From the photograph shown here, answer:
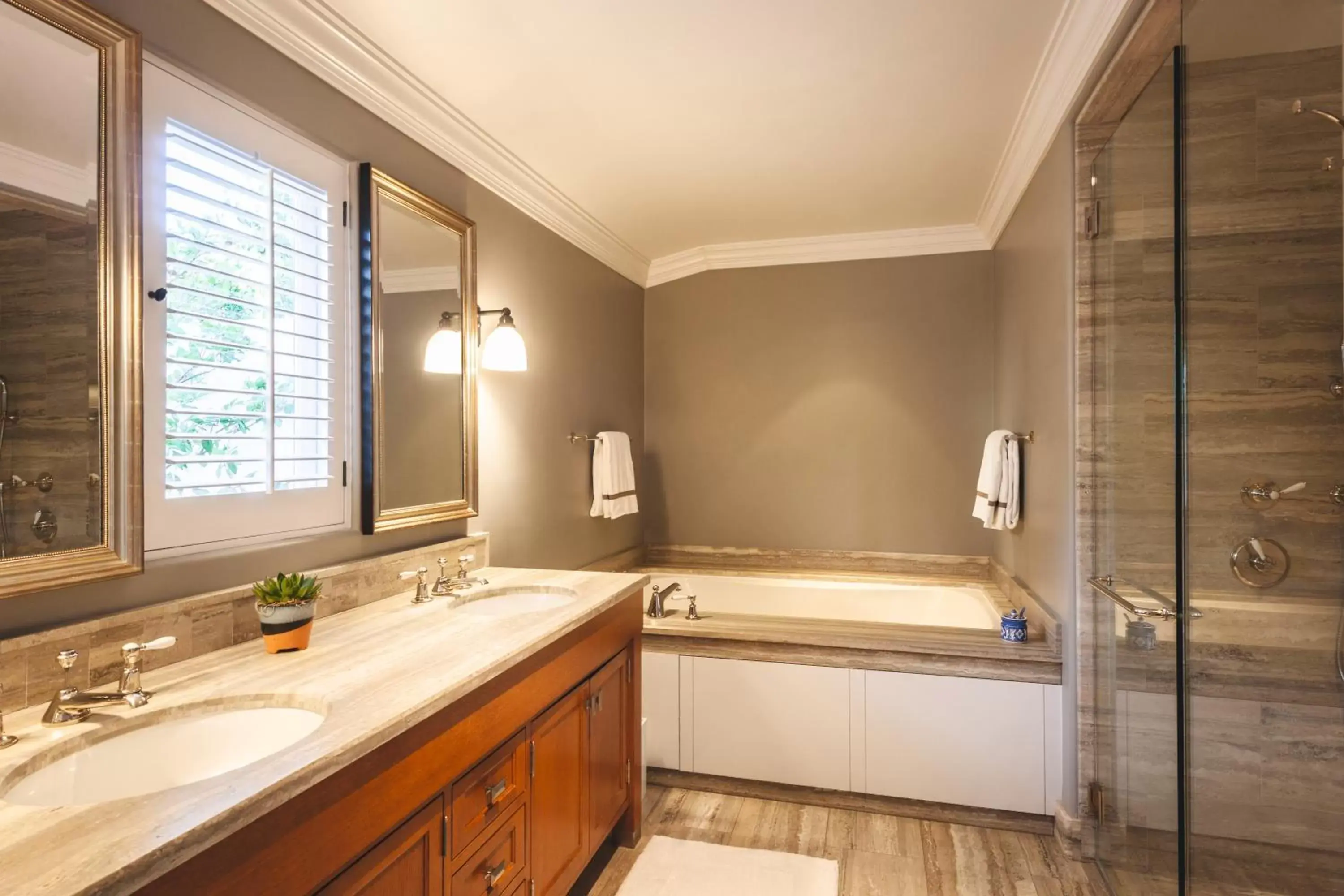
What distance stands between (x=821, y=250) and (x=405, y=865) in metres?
3.41

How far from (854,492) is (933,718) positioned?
1.54 m

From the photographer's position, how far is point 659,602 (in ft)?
9.66

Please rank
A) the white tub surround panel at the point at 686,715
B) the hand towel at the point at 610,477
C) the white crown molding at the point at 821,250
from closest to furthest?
the white tub surround panel at the point at 686,715, the hand towel at the point at 610,477, the white crown molding at the point at 821,250

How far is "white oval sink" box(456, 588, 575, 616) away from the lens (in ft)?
6.82

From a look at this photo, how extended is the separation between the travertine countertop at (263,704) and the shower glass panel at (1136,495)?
1.35 meters

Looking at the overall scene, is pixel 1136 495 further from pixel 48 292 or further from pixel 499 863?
pixel 48 292

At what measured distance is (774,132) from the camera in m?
2.55

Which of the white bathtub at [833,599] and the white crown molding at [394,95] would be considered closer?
the white crown molding at [394,95]

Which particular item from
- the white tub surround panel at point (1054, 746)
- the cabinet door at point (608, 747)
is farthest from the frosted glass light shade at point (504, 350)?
the white tub surround panel at point (1054, 746)

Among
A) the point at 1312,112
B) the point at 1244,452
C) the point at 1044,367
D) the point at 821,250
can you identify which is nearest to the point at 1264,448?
the point at 1244,452

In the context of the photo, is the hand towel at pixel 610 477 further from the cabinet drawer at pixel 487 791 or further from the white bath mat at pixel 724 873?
the cabinet drawer at pixel 487 791

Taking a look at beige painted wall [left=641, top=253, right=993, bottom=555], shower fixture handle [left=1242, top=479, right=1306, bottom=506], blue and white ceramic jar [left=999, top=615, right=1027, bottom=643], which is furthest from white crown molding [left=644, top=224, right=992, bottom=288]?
shower fixture handle [left=1242, top=479, right=1306, bottom=506]

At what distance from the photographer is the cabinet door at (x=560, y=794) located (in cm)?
167

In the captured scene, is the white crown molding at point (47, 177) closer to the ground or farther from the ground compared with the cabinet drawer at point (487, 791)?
farther from the ground
